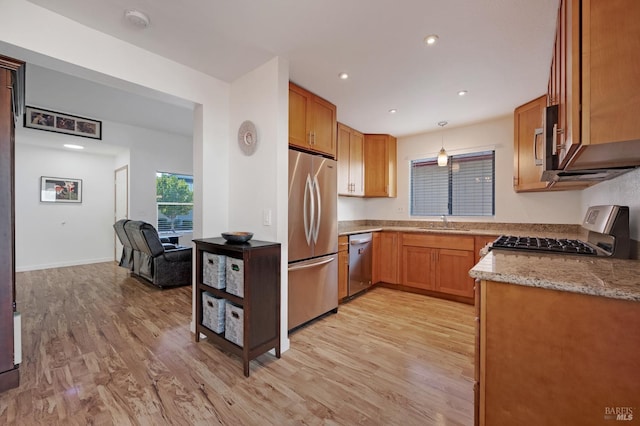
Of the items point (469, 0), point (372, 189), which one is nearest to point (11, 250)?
point (469, 0)

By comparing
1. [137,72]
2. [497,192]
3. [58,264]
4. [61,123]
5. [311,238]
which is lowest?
[58,264]

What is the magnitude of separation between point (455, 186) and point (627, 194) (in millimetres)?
2605

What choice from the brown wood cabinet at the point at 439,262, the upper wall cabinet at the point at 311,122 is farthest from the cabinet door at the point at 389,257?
the upper wall cabinet at the point at 311,122

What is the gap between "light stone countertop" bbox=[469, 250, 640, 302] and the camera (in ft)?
3.10

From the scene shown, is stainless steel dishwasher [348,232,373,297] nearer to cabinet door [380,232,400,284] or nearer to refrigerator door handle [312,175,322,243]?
cabinet door [380,232,400,284]

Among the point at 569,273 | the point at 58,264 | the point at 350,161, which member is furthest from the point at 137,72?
the point at 58,264

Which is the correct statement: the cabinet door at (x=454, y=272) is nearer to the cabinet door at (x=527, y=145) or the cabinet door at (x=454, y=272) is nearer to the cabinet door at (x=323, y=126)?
the cabinet door at (x=527, y=145)

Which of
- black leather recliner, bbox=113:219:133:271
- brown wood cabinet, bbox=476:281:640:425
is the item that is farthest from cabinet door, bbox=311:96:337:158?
black leather recliner, bbox=113:219:133:271

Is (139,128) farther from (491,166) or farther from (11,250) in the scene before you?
(491,166)

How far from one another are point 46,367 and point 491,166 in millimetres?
5394

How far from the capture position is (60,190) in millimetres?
5488

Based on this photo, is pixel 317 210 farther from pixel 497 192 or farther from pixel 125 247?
pixel 125 247

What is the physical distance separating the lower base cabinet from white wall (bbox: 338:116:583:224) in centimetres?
244

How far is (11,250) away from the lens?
1.77 m
